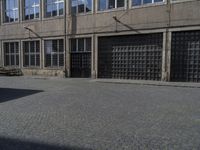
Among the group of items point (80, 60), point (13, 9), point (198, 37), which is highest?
point (13, 9)

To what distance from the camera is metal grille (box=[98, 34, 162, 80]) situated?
16.3 m

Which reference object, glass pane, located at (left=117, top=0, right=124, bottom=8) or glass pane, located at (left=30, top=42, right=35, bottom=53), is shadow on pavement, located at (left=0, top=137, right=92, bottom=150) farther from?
glass pane, located at (left=30, top=42, right=35, bottom=53)

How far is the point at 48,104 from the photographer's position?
27.9 feet

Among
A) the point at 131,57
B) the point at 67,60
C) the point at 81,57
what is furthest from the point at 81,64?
the point at 131,57

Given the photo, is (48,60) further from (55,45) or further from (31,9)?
(31,9)

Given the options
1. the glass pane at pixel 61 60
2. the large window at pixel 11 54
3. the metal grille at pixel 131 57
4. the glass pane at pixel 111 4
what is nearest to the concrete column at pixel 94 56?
the metal grille at pixel 131 57

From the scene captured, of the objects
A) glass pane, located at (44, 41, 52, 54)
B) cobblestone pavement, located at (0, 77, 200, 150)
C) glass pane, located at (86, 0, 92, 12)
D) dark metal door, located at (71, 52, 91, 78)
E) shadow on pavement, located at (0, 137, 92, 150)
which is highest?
glass pane, located at (86, 0, 92, 12)

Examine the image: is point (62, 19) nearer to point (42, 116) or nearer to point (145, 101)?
point (145, 101)

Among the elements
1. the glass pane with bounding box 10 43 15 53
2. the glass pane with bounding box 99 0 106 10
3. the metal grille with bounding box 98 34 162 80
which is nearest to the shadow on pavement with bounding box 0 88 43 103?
the metal grille with bounding box 98 34 162 80

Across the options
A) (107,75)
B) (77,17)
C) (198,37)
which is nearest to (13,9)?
(77,17)

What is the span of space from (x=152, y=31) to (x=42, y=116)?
11.6 meters

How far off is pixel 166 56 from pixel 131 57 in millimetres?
2657

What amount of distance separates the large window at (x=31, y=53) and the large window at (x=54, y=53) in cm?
118

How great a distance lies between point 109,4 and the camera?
18016 millimetres
